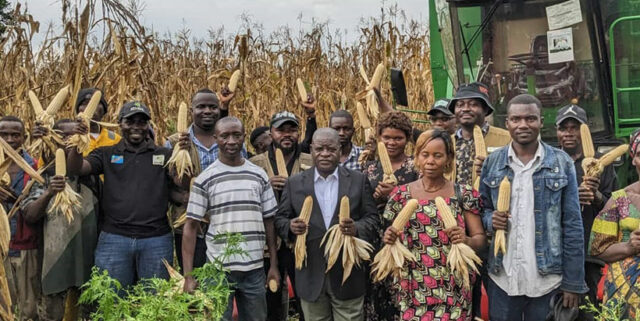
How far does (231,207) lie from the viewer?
452cm

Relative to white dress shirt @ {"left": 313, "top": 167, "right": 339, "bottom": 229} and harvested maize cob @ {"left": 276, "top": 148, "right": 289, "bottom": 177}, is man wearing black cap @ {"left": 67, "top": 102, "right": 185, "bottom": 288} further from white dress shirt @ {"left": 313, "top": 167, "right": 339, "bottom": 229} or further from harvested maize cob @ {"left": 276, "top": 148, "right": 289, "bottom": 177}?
white dress shirt @ {"left": 313, "top": 167, "right": 339, "bottom": 229}

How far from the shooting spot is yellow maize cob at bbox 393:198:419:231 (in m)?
3.96

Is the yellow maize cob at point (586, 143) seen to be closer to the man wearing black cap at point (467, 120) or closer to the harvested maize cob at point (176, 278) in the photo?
the man wearing black cap at point (467, 120)

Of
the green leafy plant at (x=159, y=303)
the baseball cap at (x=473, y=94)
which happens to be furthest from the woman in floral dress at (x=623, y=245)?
the green leafy plant at (x=159, y=303)

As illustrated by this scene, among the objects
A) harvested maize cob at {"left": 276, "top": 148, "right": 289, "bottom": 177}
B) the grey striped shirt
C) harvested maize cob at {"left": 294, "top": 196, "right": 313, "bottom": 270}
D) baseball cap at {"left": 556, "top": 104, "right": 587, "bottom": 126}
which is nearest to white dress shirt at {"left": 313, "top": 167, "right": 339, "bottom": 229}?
harvested maize cob at {"left": 294, "top": 196, "right": 313, "bottom": 270}

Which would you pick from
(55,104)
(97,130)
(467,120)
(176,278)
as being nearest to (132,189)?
(55,104)

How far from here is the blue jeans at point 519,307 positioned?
160 inches

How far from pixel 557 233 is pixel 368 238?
3.77ft

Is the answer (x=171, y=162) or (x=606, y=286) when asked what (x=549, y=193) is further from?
(x=171, y=162)

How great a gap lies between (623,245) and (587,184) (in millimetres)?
764

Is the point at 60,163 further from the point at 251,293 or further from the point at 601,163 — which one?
the point at 601,163

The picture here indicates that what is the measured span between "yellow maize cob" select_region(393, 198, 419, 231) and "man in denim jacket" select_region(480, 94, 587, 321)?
0.47 m

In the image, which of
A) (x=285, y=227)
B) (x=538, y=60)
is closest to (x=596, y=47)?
(x=538, y=60)

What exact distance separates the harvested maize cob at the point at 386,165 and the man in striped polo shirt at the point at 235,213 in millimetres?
803
